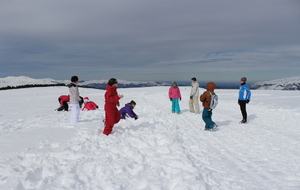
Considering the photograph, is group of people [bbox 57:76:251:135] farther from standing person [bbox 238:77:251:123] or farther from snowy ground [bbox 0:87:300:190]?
snowy ground [bbox 0:87:300:190]

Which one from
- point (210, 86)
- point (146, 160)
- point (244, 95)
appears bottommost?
point (146, 160)

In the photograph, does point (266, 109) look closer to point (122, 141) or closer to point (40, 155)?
point (122, 141)

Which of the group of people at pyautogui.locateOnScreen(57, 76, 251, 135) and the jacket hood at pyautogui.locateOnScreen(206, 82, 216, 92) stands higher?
the jacket hood at pyautogui.locateOnScreen(206, 82, 216, 92)

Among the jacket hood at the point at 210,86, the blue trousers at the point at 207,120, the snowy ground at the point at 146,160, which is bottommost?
the snowy ground at the point at 146,160

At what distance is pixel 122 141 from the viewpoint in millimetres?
6199

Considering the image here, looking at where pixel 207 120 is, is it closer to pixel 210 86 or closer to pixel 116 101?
pixel 210 86

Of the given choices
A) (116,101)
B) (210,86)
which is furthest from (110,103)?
(210,86)

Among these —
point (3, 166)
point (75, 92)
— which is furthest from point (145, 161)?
point (75, 92)

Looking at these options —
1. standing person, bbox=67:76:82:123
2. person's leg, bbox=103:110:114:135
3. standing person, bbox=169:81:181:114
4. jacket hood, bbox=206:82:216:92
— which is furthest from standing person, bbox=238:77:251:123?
standing person, bbox=67:76:82:123

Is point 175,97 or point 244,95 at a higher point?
point 244,95

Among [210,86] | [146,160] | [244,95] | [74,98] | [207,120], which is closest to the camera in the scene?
[146,160]

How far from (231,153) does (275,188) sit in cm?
179

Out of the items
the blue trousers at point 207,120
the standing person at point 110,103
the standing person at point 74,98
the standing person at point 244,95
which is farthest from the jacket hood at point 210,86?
the standing person at point 74,98

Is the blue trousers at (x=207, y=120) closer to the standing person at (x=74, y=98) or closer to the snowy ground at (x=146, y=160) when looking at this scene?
the snowy ground at (x=146, y=160)
